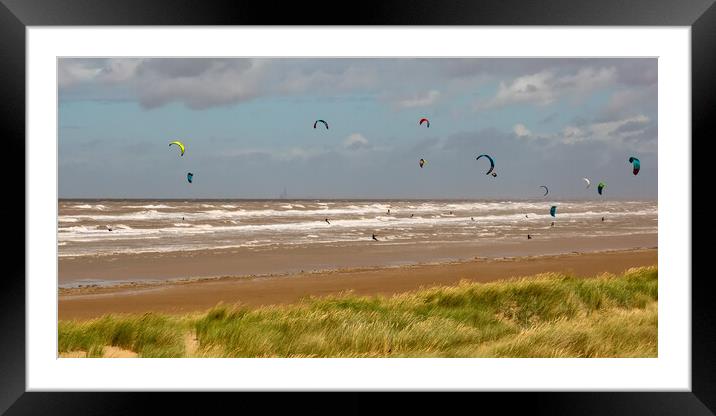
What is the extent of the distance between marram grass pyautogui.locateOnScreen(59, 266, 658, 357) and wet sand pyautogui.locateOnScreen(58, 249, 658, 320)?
272cm

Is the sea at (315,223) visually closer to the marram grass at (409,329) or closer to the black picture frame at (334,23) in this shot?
the marram grass at (409,329)

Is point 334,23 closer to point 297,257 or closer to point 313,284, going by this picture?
point 313,284

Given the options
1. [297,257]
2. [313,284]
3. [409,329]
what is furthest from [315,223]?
[409,329]

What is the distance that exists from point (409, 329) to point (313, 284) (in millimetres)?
4796

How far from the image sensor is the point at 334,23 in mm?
1869

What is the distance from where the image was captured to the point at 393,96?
2205 cm

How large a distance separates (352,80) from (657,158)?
739 inches

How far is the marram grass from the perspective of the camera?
295cm

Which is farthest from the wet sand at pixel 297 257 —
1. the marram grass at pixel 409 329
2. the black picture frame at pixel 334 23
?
the black picture frame at pixel 334 23

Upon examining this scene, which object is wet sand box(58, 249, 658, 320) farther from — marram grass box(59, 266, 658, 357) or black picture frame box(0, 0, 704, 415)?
black picture frame box(0, 0, 704, 415)

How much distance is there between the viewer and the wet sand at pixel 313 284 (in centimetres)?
645

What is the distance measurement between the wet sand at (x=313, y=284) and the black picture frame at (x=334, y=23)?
3.97m

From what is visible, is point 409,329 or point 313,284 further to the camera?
point 313,284

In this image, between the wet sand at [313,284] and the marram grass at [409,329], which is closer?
the marram grass at [409,329]
